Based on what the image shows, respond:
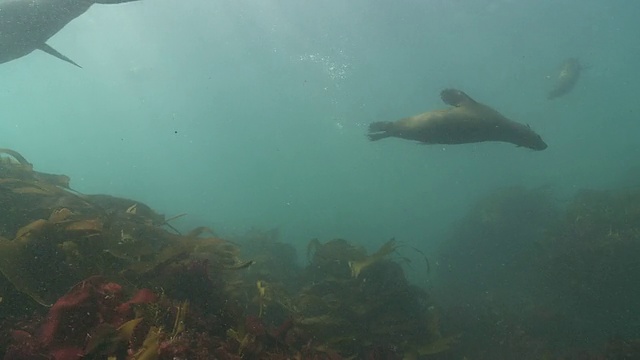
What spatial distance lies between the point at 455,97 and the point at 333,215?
35.4m

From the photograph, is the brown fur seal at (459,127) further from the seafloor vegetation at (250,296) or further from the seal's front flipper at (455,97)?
the seafloor vegetation at (250,296)

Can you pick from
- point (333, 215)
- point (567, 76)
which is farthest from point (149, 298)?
point (333, 215)

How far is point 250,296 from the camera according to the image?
3.99 m

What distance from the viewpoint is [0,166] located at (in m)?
4.39

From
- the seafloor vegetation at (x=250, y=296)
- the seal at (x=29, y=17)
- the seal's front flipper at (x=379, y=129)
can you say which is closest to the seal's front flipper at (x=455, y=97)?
the seal's front flipper at (x=379, y=129)

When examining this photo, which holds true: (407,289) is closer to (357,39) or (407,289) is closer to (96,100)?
(357,39)

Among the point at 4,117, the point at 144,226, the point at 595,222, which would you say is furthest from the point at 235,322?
the point at 4,117

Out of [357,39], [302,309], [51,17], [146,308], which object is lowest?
[302,309]

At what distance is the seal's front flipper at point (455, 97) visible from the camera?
4996 millimetres

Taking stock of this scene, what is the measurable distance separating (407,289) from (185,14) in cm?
3649

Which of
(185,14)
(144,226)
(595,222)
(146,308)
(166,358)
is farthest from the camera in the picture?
(185,14)

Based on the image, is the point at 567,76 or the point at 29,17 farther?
the point at 567,76

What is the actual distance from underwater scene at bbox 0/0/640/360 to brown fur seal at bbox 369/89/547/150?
0.03m

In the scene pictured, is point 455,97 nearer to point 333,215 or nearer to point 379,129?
point 379,129
